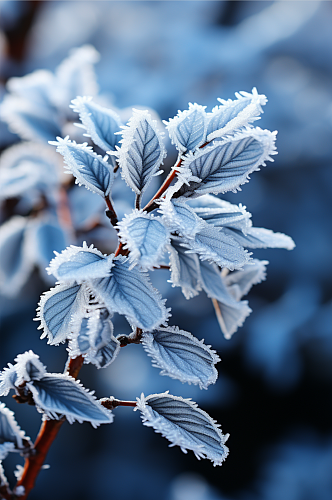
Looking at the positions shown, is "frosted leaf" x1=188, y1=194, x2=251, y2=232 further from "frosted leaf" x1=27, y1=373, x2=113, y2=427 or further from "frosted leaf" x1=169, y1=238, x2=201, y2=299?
"frosted leaf" x1=27, y1=373, x2=113, y2=427

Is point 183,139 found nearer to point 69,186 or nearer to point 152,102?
point 69,186

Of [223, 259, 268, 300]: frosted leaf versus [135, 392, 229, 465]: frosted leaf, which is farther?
[223, 259, 268, 300]: frosted leaf

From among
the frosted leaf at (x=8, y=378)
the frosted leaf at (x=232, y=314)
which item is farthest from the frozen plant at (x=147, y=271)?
the frosted leaf at (x=232, y=314)

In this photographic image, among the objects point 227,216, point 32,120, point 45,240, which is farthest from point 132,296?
point 32,120

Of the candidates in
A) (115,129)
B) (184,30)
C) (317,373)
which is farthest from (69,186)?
(184,30)

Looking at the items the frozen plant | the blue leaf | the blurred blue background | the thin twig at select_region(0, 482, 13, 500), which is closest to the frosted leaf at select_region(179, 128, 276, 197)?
the frozen plant
